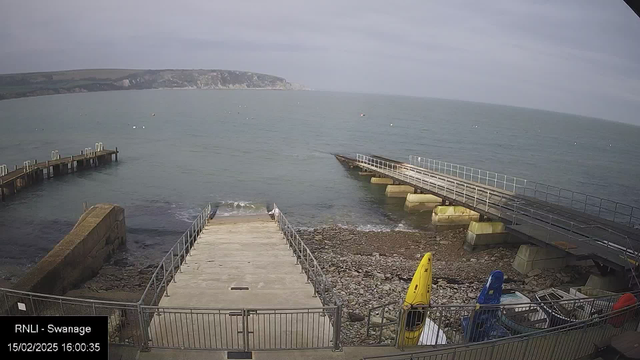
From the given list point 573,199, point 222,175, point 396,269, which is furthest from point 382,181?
point 396,269

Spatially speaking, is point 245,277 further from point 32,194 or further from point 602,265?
point 32,194

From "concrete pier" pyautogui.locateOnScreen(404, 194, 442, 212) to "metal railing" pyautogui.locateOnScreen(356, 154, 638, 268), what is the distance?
1088 millimetres

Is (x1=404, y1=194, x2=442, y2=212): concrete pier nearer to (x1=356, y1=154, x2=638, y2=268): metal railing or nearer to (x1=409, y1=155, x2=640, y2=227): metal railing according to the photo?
(x1=356, y1=154, x2=638, y2=268): metal railing

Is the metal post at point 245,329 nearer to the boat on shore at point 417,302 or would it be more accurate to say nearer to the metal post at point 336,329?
the metal post at point 336,329

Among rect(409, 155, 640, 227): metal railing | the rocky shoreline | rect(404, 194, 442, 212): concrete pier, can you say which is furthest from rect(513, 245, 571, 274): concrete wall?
rect(404, 194, 442, 212): concrete pier

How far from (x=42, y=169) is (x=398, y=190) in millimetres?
33309

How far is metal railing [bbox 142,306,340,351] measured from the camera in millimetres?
8211

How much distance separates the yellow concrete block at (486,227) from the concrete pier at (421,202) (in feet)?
30.1

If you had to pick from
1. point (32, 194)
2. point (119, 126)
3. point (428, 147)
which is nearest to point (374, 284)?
point (32, 194)

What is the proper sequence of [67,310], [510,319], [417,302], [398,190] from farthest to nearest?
1. [398,190]
2. [67,310]
3. [510,319]
4. [417,302]

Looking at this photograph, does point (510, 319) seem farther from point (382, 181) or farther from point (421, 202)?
point (382, 181)

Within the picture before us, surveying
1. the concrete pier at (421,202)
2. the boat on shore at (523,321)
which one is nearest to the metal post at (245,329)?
the boat on shore at (523,321)

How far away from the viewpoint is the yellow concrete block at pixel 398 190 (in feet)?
121

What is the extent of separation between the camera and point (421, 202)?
1299 inches
